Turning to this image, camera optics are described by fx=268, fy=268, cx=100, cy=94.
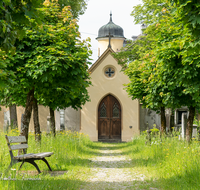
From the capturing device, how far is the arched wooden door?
68.3 feet

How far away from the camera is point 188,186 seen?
17.0 feet

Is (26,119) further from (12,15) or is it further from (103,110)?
(103,110)

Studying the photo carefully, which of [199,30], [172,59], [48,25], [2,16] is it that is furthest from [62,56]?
[199,30]

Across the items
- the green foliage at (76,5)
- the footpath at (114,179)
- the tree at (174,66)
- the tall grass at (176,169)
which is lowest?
the footpath at (114,179)

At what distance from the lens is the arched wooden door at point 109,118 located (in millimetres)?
20812

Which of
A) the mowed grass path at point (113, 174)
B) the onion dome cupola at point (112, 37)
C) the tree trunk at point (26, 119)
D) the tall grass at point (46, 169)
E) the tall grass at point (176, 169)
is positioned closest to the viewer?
the tall grass at point (46, 169)

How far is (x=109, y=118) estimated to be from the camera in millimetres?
20969

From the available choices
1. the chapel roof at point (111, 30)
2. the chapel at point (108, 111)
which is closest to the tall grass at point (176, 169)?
the chapel at point (108, 111)

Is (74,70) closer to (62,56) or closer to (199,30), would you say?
(62,56)

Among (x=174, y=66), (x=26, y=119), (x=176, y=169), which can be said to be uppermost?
(x=174, y=66)

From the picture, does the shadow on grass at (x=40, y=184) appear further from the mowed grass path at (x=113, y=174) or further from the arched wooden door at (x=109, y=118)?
the arched wooden door at (x=109, y=118)

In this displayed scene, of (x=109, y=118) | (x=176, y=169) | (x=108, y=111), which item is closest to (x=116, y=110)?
(x=108, y=111)

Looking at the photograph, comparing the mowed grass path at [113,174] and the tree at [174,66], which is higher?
the tree at [174,66]

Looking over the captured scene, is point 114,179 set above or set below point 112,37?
below
